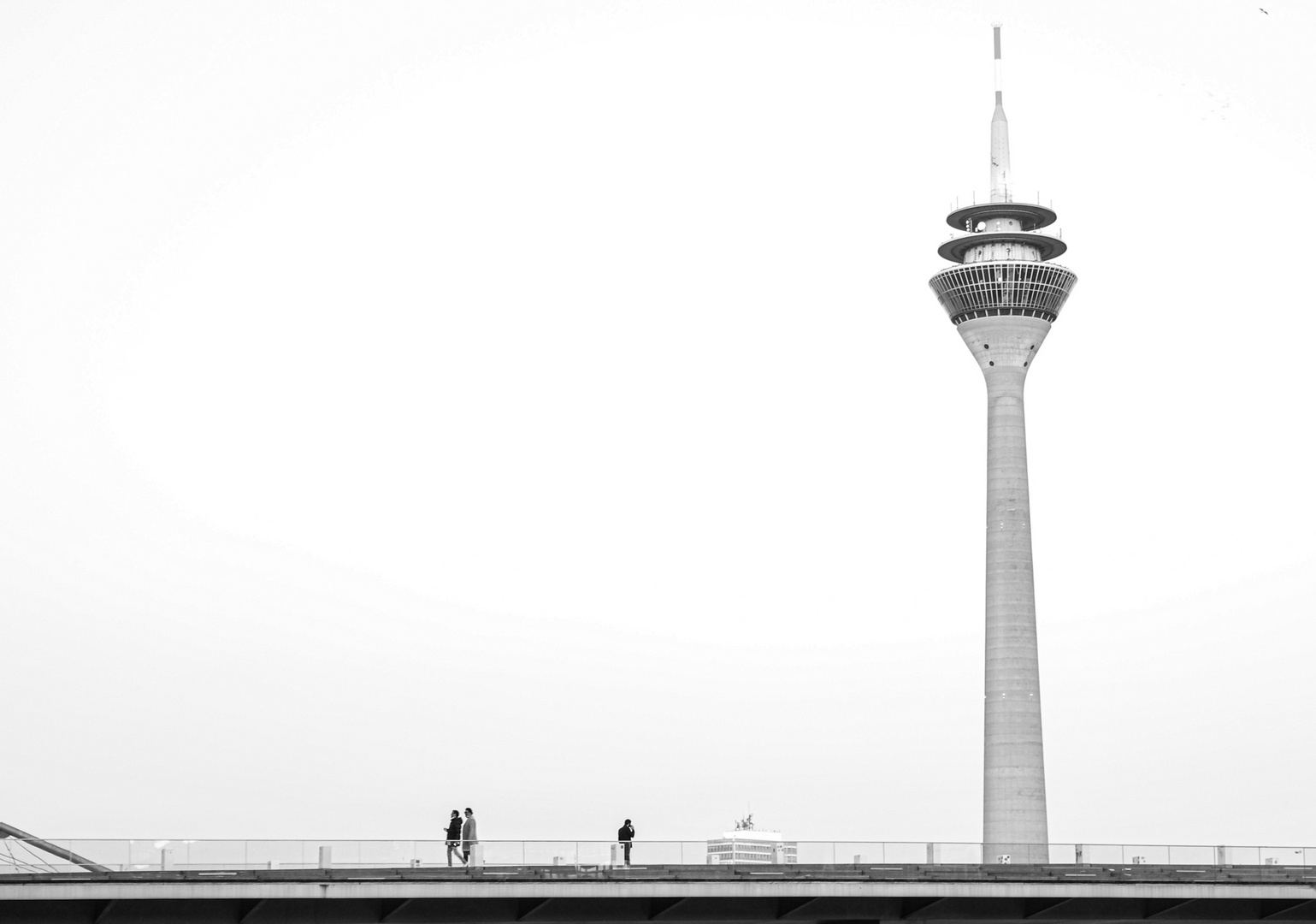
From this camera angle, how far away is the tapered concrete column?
154125 millimetres

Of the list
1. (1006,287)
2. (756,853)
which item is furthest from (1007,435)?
(756,853)

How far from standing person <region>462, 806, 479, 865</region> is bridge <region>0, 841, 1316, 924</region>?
0.56 metres

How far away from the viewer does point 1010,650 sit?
509ft

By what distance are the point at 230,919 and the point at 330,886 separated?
9.72 ft

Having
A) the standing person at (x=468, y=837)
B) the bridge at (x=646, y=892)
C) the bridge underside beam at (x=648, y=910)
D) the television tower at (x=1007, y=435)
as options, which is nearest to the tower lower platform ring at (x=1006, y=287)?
Result: the television tower at (x=1007, y=435)

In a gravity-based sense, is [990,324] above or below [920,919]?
above

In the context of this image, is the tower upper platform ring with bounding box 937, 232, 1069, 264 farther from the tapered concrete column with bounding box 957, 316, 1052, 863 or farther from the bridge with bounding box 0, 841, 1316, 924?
the bridge with bounding box 0, 841, 1316, 924

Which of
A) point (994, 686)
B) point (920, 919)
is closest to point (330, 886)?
point (920, 919)

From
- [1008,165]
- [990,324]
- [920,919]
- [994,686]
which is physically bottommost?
[920,919]

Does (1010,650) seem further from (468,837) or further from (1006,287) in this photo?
(468,837)

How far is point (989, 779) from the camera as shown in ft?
510

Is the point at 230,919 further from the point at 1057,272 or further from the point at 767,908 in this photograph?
the point at 1057,272

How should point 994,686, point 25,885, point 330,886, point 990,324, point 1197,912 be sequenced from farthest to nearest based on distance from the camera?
point 990,324, point 994,686, point 1197,912, point 330,886, point 25,885

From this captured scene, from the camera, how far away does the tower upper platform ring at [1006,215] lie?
170000 millimetres
